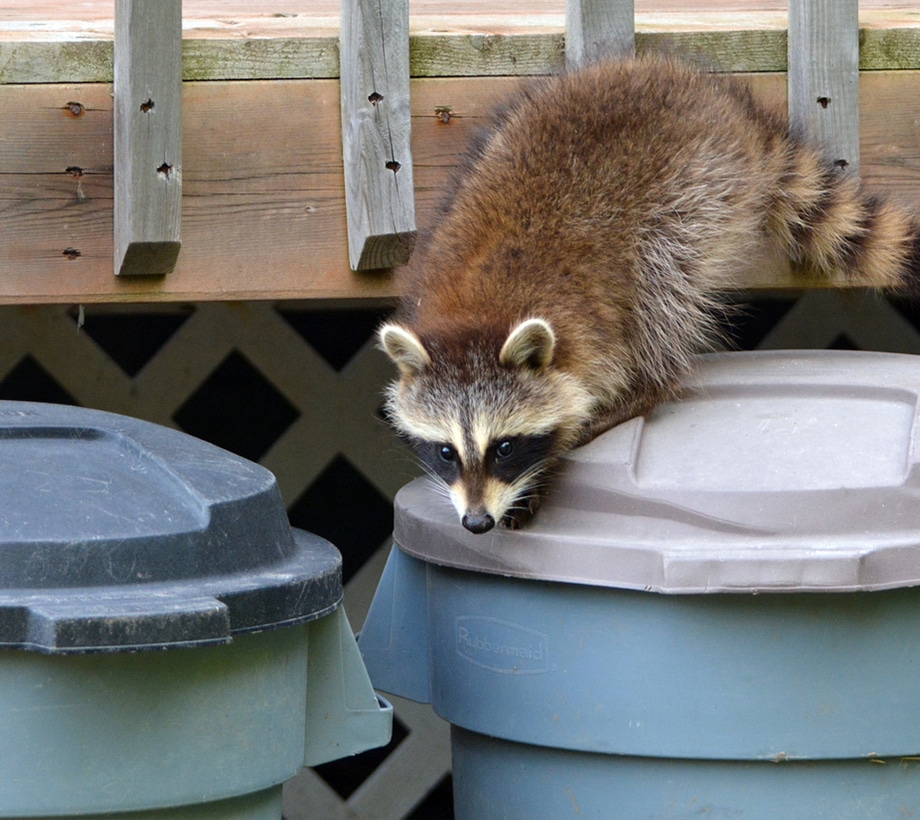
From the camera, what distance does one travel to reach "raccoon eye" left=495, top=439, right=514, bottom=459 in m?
2.30

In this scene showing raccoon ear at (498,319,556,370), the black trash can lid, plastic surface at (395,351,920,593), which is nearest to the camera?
the black trash can lid

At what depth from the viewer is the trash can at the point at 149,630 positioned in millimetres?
1482

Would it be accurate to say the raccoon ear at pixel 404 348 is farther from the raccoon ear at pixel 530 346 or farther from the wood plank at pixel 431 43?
the wood plank at pixel 431 43

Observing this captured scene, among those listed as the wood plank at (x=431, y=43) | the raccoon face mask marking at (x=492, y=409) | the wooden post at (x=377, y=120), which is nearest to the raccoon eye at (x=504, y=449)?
the raccoon face mask marking at (x=492, y=409)

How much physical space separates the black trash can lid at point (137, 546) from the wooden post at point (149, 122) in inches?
24.3

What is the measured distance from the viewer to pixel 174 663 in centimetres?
156

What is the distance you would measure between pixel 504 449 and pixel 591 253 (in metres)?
0.43

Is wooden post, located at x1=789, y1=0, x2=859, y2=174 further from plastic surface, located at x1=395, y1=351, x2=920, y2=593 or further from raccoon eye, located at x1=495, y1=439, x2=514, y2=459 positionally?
raccoon eye, located at x1=495, y1=439, x2=514, y2=459

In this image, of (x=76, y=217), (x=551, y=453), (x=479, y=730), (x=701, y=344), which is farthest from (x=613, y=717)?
(x=76, y=217)

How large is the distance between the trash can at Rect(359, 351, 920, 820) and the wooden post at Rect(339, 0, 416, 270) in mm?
753

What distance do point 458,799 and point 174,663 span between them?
2.66 feet

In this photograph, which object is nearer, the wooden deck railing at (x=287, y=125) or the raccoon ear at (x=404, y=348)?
the raccoon ear at (x=404, y=348)

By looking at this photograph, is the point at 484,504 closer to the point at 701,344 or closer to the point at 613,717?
the point at 613,717

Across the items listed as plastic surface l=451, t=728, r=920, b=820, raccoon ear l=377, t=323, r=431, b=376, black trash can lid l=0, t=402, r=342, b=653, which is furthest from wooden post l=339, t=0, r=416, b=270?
plastic surface l=451, t=728, r=920, b=820
